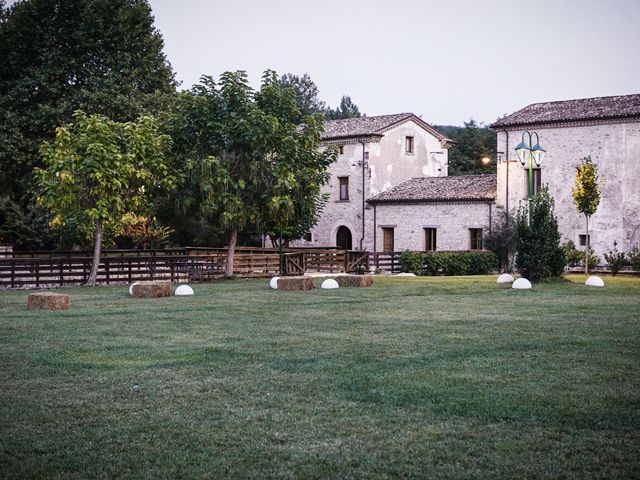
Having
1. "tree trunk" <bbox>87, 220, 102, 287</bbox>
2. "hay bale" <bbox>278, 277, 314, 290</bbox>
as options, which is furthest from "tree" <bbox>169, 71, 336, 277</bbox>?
"hay bale" <bbox>278, 277, 314, 290</bbox>

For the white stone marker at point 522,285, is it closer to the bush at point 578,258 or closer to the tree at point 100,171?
the bush at point 578,258

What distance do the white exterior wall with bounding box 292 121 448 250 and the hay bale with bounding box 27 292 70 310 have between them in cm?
2569

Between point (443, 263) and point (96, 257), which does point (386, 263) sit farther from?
point (96, 257)

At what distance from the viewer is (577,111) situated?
37.4 m

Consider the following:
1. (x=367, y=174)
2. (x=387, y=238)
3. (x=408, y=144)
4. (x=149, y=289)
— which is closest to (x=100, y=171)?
(x=149, y=289)

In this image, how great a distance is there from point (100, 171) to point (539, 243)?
1524cm

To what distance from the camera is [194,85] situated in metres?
31.4

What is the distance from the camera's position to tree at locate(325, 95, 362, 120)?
3691 inches

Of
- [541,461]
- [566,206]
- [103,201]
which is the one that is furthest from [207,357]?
[566,206]

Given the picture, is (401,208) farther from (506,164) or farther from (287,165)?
(287,165)

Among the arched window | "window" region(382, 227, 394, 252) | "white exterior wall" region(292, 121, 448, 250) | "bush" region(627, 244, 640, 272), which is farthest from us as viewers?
the arched window

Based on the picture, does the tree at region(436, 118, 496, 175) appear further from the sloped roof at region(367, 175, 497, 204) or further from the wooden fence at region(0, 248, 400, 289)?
the wooden fence at region(0, 248, 400, 289)

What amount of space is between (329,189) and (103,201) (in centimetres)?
1975

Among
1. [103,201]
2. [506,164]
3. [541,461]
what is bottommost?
[541,461]
